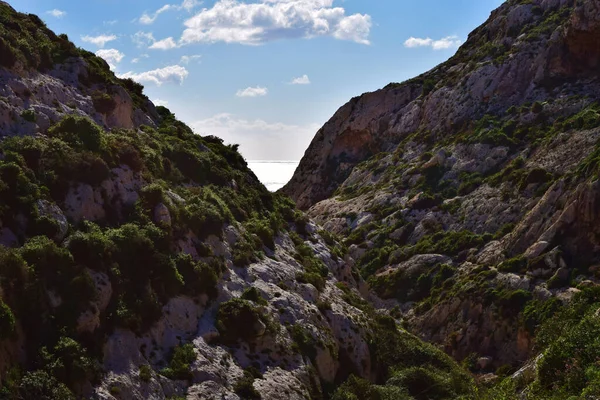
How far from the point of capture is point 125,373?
23906 millimetres

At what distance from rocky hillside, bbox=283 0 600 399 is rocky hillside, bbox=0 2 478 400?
8.64 meters

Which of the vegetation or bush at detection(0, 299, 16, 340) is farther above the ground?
bush at detection(0, 299, 16, 340)

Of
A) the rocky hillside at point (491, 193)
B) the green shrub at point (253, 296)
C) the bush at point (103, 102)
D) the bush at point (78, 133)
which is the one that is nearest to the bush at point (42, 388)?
the green shrub at point (253, 296)

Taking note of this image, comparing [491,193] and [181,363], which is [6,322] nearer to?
[181,363]

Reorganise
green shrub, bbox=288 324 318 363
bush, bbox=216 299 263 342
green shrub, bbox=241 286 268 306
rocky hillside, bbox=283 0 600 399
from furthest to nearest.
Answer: rocky hillside, bbox=283 0 600 399, green shrub, bbox=241 286 268 306, green shrub, bbox=288 324 318 363, bush, bbox=216 299 263 342

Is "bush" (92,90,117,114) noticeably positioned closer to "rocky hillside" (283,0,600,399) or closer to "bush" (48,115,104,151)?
"bush" (48,115,104,151)

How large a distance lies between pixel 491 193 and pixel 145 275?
39339 mm

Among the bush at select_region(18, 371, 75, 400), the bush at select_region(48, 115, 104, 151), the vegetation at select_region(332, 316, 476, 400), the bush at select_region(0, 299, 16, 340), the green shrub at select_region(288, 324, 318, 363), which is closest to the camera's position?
the bush at select_region(18, 371, 75, 400)

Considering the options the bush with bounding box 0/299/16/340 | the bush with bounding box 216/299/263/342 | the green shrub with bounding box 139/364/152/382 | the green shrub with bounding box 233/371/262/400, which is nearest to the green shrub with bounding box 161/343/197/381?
the green shrub with bounding box 139/364/152/382

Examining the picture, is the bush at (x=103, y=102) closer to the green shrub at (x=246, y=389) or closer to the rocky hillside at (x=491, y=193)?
the green shrub at (x=246, y=389)

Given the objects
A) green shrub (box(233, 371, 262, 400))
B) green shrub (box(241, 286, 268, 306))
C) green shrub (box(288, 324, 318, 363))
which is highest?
green shrub (box(241, 286, 268, 306))

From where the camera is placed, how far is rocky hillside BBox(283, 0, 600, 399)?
4466 centimetres

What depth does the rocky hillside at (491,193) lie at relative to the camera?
4466 centimetres

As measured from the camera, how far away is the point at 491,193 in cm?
6041
